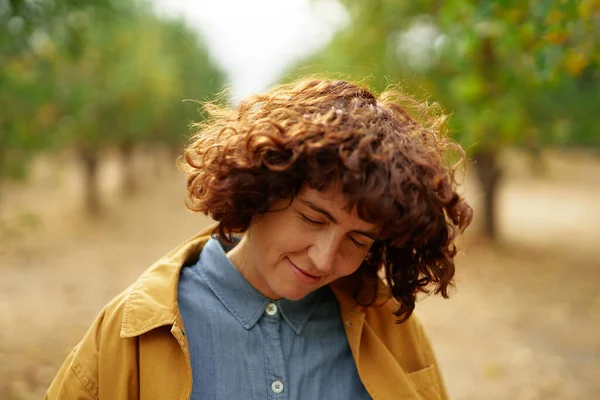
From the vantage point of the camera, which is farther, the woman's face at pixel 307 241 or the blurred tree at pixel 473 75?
the blurred tree at pixel 473 75

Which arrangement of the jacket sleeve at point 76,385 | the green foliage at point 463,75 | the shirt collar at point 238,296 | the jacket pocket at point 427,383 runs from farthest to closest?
the green foliage at point 463,75 < the jacket pocket at point 427,383 < the shirt collar at point 238,296 < the jacket sleeve at point 76,385

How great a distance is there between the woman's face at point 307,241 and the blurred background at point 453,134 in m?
0.46

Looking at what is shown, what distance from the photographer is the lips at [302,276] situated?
1834 mm

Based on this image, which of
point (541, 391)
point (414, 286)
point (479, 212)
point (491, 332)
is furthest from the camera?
point (479, 212)

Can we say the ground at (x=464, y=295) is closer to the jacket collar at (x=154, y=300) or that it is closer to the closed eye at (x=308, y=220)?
the closed eye at (x=308, y=220)

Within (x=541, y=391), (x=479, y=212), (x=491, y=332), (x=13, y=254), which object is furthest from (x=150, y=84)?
(x=541, y=391)

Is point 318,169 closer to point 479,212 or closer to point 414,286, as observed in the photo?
point 414,286

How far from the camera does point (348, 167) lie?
168 centimetres

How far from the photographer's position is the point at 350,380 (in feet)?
6.61

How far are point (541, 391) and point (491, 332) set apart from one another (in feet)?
6.25

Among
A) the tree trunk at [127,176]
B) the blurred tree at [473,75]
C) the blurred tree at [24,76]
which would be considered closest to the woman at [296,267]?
the blurred tree at [24,76]

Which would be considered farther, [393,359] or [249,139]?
[393,359]

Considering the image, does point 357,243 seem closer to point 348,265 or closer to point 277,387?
point 348,265

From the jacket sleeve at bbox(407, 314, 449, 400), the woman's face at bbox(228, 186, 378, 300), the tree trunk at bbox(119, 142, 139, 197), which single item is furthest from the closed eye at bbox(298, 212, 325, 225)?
the tree trunk at bbox(119, 142, 139, 197)
